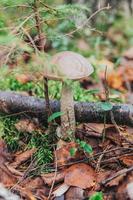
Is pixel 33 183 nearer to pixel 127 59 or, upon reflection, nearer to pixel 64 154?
pixel 64 154

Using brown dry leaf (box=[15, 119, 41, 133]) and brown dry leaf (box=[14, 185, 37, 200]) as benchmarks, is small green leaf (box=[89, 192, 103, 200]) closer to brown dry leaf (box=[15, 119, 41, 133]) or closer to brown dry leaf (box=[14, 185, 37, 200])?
brown dry leaf (box=[14, 185, 37, 200])

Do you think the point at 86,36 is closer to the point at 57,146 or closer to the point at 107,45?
Answer: the point at 107,45

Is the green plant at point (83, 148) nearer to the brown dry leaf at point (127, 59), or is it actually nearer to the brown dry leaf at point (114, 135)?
the brown dry leaf at point (114, 135)

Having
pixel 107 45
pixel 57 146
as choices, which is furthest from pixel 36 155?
pixel 107 45

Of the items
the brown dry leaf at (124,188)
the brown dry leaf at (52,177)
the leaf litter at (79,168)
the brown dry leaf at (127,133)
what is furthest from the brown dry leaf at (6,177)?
the brown dry leaf at (127,133)

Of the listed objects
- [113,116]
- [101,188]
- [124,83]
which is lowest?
[124,83]

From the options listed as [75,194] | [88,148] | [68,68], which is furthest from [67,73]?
[75,194]
